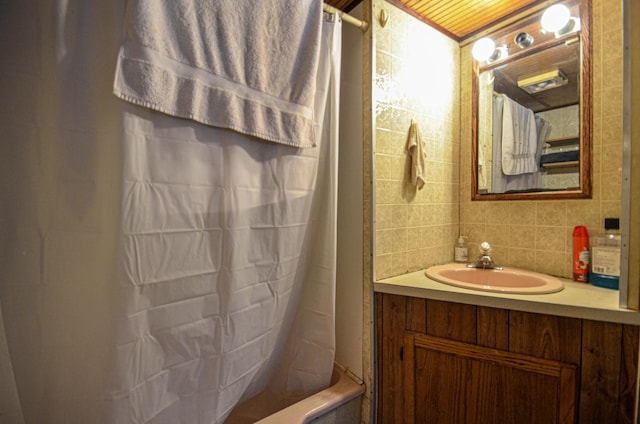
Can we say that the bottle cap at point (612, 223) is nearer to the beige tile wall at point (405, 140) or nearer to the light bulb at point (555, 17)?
the beige tile wall at point (405, 140)

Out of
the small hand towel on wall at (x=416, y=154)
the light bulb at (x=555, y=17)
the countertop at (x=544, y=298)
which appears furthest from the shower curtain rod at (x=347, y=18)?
the countertop at (x=544, y=298)

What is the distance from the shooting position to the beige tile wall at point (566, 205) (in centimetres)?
107

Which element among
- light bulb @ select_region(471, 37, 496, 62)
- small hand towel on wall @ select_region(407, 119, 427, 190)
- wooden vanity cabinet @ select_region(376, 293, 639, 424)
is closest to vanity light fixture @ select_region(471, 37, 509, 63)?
light bulb @ select_region(471, 37, 496, 62)

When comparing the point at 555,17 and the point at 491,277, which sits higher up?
the point at 555,17

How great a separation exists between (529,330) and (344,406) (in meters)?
0.75

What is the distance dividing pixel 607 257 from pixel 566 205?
0.82 feet

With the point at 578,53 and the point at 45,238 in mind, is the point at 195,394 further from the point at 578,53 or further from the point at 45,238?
the point at 578,53

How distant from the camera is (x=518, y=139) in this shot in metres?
1.33

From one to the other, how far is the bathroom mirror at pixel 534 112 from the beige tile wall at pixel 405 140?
5.7 inches

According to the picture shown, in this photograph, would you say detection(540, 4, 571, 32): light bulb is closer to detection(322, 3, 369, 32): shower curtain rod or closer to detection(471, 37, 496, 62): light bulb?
detection(471, 37, 496, 62): light bulb

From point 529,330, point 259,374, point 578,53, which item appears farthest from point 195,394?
point 578,53

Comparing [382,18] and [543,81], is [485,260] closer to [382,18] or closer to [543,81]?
[543,81]

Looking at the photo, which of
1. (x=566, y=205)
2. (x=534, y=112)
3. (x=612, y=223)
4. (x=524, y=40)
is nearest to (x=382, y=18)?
(x=524, y=40)

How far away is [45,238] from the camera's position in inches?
27.3
